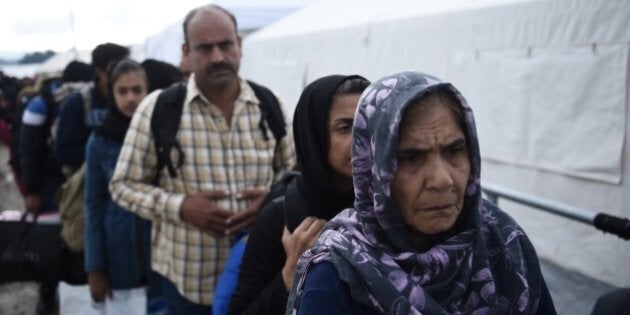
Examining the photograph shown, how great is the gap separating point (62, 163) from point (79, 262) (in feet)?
2.28

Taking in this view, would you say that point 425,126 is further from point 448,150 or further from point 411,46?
point 411,46

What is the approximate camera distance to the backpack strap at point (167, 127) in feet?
7.86

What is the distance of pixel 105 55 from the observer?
4.27m

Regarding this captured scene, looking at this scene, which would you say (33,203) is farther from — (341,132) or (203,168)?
(341,132)

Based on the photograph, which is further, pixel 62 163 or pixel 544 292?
pixel 62 163

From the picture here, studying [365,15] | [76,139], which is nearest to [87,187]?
[76,139]

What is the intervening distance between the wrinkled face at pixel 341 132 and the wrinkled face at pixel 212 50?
0.96m

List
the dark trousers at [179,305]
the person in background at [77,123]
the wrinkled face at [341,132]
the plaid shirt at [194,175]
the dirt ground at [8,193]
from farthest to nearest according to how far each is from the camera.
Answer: the dirt ground at [8,193] → the person in background at [77,123] → the dark trousers at [179,305] → the plaid shirt at [194,175] → the wrinkled face at [341,132]

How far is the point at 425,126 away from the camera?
1203 mm

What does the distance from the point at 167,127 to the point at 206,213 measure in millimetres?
409

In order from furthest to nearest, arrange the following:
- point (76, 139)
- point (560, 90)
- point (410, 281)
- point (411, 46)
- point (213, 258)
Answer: point (411, 46) < point (560, 90) < point (76, 139) < point (213, 258) < point (410, 281)

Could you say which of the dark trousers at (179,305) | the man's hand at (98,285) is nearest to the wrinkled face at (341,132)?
the dark trousers at (179,305)

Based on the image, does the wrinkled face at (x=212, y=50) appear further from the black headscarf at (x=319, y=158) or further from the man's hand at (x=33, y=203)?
the man's hand at (x=33, y=203)

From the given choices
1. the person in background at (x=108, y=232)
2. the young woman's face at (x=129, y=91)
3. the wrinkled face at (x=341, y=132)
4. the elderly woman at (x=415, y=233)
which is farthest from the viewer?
the young woman's face at (x=129, y=91)
